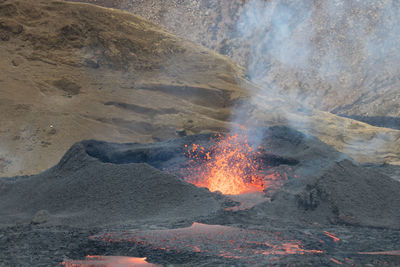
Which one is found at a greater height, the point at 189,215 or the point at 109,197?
the point at 189,215

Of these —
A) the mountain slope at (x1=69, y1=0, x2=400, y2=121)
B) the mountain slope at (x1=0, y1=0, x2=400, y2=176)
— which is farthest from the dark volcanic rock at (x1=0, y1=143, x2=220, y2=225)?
the mountain slope at (x1=69, y1=0, x2=400, y2=121)

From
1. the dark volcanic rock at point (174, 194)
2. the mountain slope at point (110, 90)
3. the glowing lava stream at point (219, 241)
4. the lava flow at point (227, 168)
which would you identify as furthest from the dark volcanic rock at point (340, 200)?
the mountain slope at point (110, 90)

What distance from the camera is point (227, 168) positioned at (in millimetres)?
7078

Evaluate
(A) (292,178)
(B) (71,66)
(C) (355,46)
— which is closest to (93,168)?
(A) (292,178)

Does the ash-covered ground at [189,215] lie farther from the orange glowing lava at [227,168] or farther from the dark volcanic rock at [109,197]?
the orange glowing lava at [227,168]

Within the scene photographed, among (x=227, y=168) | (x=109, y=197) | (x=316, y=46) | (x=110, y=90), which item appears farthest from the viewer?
(x=316, y=46)

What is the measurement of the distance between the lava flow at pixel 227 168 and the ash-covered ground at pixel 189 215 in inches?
10.6

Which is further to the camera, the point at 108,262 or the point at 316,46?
the point at 316,46

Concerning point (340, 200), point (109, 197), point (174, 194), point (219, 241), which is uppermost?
point (340, 200)

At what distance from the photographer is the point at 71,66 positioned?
42.1ft

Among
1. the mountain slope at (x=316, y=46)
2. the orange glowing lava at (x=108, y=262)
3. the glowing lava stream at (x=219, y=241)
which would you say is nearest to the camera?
the orange glowing lava at (x=108, y=262)

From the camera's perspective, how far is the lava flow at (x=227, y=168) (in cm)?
675

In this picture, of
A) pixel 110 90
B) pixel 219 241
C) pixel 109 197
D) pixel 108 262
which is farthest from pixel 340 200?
pixel 110 90

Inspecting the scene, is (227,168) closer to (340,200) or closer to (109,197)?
(340,200)
